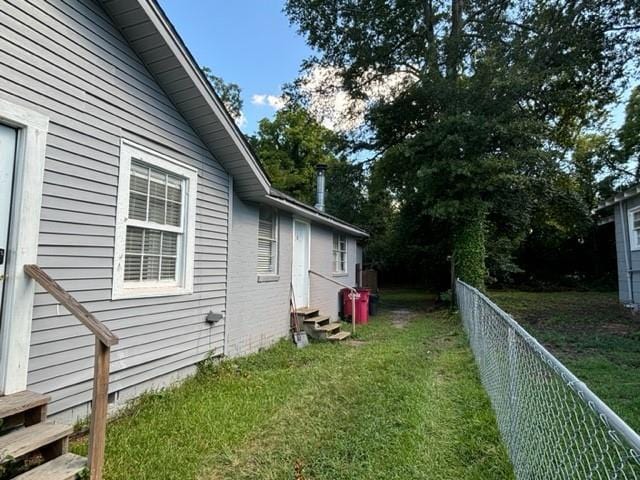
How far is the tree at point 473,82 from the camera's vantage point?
38.5 ft

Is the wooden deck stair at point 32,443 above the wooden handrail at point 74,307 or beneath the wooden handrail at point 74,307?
beneath

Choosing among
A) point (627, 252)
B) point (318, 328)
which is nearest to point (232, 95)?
point (318, 328)

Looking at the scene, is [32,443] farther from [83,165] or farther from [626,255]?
[626,255]

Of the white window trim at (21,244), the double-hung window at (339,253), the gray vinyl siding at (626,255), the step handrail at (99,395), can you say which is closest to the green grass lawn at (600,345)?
the gray vinyl siding at (626,255)

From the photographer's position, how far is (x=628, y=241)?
10883mm

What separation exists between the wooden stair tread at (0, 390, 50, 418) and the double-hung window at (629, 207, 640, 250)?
516 inches

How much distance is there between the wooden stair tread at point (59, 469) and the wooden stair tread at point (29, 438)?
0.12 meters

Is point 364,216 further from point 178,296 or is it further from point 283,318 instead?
point 178,296

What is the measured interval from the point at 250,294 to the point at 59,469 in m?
4.34

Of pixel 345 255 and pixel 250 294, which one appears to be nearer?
pixel 250 294

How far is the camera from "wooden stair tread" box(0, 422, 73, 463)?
88.4 inches

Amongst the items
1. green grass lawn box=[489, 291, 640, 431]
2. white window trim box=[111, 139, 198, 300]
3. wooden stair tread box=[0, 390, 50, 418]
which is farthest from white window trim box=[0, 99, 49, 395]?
green grass lawn box=[489, 291, 640, 431]

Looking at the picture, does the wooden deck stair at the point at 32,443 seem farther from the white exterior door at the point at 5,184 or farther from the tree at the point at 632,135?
the tree at the point at 632,135

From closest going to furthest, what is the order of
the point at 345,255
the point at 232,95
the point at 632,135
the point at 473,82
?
1. the point at 473,82
2. the point at 345,255
3. the point at 632,135
4. the point at 232,95
